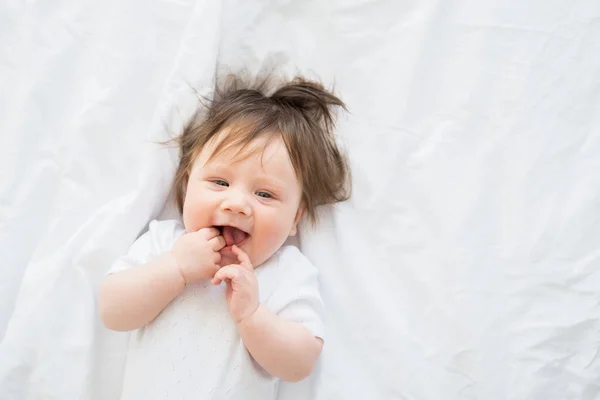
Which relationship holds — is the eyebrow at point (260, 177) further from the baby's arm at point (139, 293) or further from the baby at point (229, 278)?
the baby's arm at point (139, 293)

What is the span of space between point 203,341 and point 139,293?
13 centimetres

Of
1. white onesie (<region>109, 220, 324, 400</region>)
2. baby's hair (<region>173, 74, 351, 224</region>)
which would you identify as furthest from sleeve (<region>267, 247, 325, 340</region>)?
baby's hair (<region>173, 74, 351, 224</region>)

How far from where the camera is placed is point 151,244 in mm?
1077

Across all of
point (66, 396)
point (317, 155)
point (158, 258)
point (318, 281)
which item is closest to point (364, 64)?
point (317, 155)

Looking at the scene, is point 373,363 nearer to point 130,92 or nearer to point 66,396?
point 66,396

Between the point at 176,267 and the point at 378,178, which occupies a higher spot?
the point at 378,178

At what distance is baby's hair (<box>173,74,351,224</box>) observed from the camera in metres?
1.08

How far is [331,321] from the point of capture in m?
1.13

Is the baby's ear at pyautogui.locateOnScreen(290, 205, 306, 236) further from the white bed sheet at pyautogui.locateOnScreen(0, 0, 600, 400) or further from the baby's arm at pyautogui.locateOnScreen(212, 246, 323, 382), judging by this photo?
the baby's arm at pyautogui.locateOnScreen(212, 246, 323, 382)

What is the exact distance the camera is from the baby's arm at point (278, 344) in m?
0.97

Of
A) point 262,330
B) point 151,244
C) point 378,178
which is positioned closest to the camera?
point 262,330

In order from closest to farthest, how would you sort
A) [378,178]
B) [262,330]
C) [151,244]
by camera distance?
[262,330] < [151,244] < [378,178]

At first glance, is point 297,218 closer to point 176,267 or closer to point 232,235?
point 232,235

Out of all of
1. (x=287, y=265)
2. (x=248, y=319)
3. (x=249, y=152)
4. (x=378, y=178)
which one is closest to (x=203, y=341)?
(x=248, y=319)
